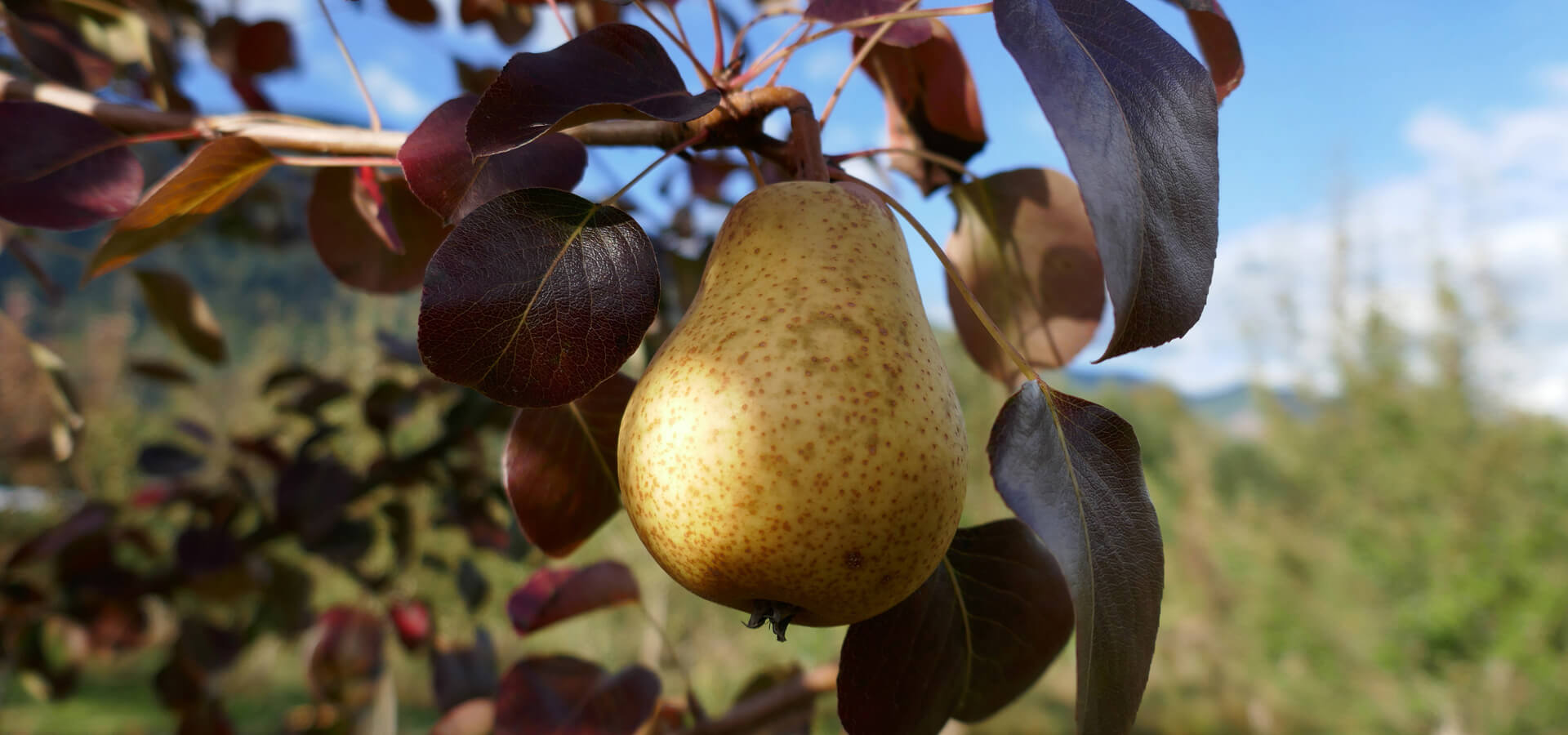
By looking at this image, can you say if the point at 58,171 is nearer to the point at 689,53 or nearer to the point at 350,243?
the point at 350,243

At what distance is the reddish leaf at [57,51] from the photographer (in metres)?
0.73

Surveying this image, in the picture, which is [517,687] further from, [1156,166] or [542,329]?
[1156,166]

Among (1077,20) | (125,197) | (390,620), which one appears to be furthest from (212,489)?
(1077,20)

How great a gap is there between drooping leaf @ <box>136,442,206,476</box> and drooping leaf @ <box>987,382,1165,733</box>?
4.98 ft

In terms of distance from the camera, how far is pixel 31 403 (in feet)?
2.48

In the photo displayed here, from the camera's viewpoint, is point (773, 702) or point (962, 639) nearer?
point (962, 639)

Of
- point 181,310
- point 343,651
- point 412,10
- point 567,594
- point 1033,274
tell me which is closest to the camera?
point 1033,274

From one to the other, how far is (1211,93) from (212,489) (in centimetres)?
154

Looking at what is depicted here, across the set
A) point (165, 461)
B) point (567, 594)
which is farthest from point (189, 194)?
point (165, 461)

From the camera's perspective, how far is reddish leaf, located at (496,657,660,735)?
605mm

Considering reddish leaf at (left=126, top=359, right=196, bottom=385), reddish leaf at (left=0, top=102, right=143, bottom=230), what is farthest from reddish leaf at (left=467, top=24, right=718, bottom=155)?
reddish leaf at (left=126, top=359, right=196, bottom=385)

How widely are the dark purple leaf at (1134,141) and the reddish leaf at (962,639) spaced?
0.15m

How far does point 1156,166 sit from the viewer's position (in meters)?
0.31

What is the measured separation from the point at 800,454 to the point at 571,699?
430 millimetres
